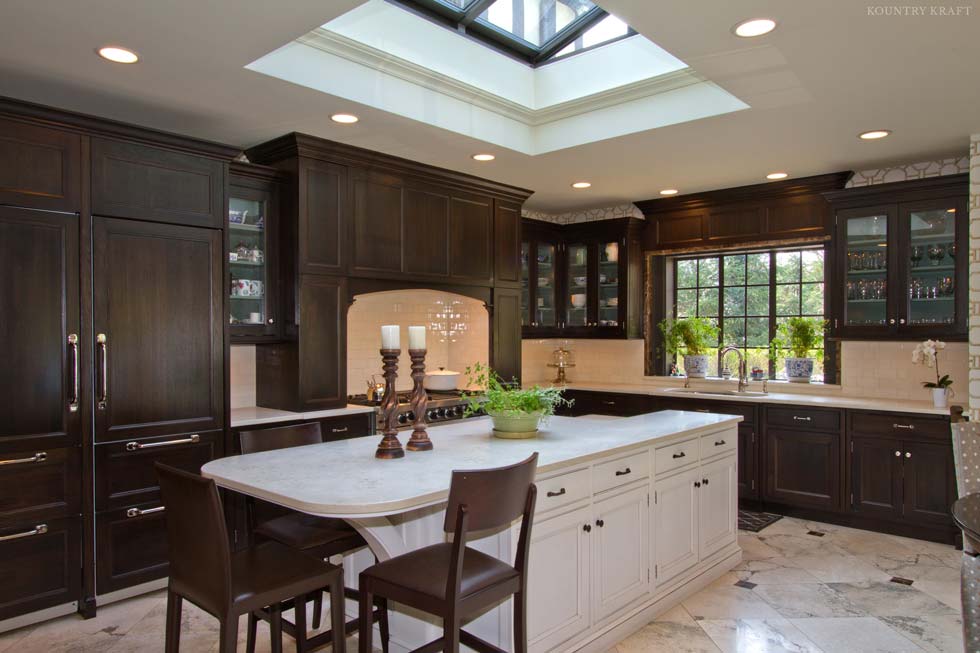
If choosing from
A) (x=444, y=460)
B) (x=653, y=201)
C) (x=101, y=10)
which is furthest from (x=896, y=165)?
(x=101, y=10)

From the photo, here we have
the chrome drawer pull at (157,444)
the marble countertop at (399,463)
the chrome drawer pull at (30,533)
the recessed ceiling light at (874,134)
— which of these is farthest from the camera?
the recessed ceiling light at (874,134)

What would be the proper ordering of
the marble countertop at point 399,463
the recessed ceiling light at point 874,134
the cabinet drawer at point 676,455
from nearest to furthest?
the marble countertop at point 399,463 < the cabinet drawer at point 676,455 < the recessed ceiling light at point 874,134

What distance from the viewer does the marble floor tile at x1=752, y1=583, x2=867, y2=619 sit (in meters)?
3.41

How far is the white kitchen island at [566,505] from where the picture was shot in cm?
226

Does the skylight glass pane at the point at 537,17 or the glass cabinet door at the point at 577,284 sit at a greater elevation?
the skylight glass pane at the point at 537,17

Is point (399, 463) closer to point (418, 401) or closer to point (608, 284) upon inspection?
point (418, 401)

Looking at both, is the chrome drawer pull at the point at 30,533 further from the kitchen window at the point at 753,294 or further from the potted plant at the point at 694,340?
the kitchen window at the point at 753,294

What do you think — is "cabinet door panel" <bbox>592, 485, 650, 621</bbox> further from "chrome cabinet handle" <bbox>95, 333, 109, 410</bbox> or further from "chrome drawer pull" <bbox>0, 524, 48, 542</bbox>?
"chrome drawer pull" <bbox>0, 524, 48, 542</bbox>

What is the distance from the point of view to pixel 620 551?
3055 millimetres

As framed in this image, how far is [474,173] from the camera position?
210 inches

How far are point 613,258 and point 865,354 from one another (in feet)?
7.70

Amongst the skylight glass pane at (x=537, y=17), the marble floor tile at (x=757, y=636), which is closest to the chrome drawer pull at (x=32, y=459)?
the marble floor tile at (x=757, y=636)

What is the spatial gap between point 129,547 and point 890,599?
4.02 meters

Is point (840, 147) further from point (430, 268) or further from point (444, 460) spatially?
point (444, 460)
